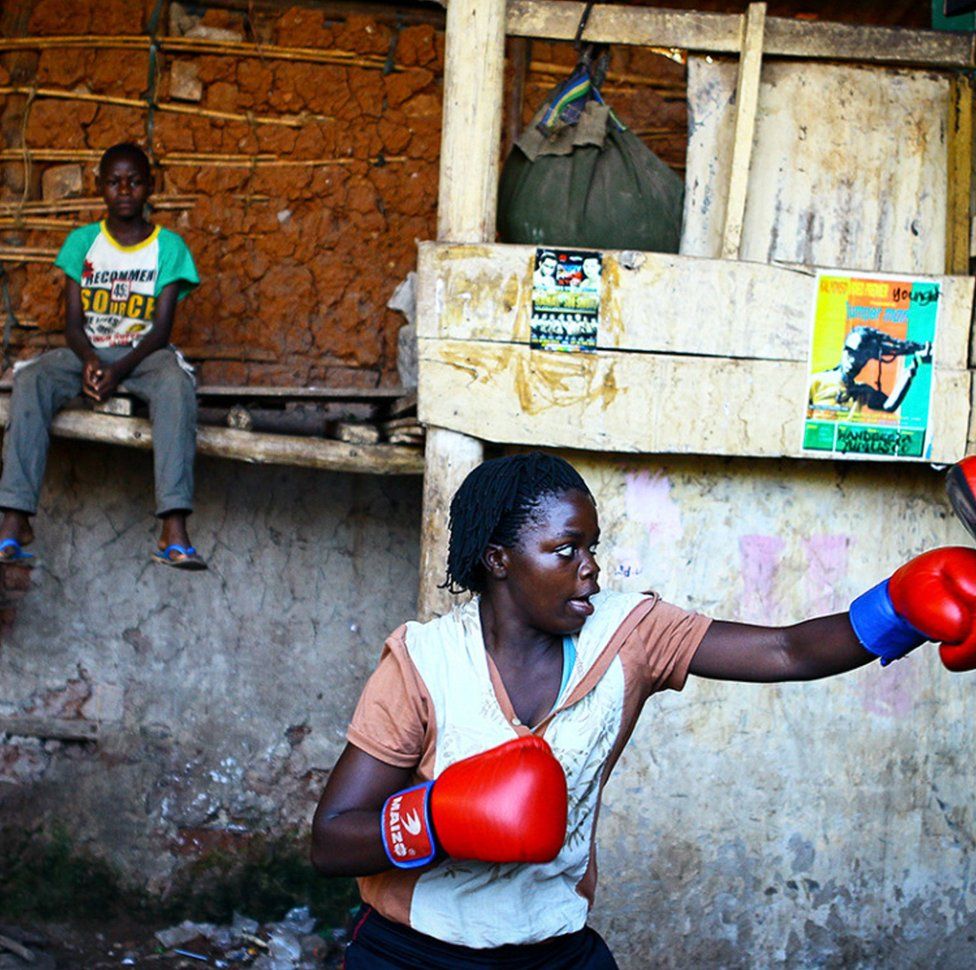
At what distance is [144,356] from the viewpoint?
4.48 meters

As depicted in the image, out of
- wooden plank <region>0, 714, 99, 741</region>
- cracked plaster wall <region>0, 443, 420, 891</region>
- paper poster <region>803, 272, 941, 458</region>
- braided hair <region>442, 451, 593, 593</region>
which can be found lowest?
wooden plank <region>0, 714, 99, 741</region>

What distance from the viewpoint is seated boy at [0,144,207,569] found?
4.26 metres

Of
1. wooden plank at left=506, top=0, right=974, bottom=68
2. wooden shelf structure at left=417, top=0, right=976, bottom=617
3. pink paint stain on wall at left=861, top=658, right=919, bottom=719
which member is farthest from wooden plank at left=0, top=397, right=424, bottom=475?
pink paint stain on wall at left=861, top=658, right=919, bottom=719

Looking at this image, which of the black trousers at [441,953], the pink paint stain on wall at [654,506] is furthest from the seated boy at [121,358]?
the black trousers at [441,953]

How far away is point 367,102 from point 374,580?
1.85m

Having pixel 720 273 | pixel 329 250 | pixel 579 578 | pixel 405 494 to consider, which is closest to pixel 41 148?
pixel 329 250

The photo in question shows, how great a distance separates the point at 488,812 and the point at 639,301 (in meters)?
1.95

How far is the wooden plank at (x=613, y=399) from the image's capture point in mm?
3668

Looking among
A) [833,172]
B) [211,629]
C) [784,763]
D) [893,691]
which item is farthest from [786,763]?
[211,629]

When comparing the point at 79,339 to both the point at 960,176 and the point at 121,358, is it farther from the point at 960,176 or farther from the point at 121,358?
the point at 960,176

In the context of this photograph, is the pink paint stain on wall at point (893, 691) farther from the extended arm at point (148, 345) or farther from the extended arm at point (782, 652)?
the extended arm at point (148, 345)

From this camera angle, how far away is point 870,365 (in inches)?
147

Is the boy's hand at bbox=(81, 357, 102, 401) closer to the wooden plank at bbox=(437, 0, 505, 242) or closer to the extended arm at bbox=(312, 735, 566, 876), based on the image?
the wooden plank at bbox=(437, 0, 505, 242)

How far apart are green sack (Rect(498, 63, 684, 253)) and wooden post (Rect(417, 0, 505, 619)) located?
0.62 feet
